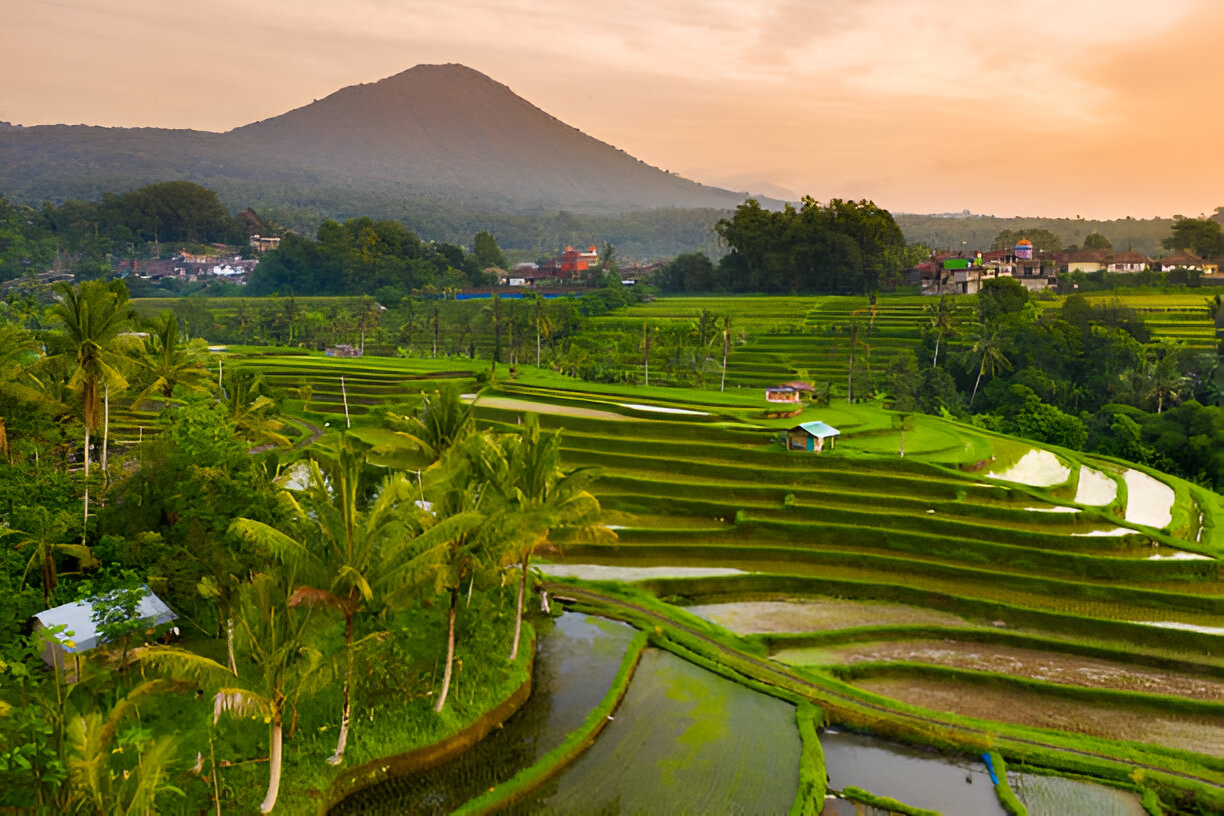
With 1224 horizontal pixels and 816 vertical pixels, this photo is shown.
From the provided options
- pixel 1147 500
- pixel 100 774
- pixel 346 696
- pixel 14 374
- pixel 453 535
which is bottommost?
pixel 346 696

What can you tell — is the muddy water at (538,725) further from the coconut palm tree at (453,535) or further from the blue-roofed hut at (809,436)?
the blue-roofed hut at (809,436)

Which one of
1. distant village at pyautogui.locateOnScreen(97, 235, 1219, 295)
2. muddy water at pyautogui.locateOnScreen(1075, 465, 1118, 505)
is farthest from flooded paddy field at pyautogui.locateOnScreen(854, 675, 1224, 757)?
distant village at pyautogui.locateOnScreen(97, 235, 1219, 295)

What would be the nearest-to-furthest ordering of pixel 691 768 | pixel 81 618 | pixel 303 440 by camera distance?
pixel 691 768 < pixel 81 618 < pixel 303 440

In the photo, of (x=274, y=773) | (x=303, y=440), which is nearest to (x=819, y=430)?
(x=303, y=440)

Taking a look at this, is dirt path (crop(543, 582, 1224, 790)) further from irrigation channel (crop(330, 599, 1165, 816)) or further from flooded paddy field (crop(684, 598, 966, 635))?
flooded paddy field (crop(684, 598, 966, 635))

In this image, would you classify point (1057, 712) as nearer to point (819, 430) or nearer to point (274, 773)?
point (819, 430)

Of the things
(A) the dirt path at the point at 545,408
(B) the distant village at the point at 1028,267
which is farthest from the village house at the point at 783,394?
(B) the distant village at the point at 1028,267
